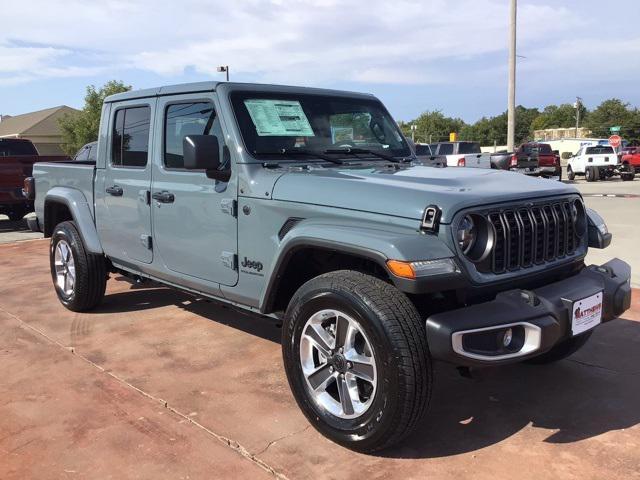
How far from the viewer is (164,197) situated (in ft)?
13.8

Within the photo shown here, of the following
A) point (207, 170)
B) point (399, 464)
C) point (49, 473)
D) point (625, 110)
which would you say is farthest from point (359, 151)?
point (625, 110)

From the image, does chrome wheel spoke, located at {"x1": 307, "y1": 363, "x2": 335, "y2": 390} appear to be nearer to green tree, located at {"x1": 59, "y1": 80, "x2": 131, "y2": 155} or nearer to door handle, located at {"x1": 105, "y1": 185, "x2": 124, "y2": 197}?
door handle, located at {"x1": 105, "y1": 185, "x2": 124, "y2": 197}

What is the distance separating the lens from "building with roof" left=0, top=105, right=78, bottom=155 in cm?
5432

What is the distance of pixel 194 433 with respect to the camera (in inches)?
129

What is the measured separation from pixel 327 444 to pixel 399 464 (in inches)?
16.1

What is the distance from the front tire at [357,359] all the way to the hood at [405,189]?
383mm

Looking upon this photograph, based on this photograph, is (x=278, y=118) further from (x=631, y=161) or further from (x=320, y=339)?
(x=631, y=161)

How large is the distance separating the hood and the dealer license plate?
24.0 inches

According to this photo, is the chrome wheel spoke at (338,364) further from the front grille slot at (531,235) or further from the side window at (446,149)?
the side window at (446,149)

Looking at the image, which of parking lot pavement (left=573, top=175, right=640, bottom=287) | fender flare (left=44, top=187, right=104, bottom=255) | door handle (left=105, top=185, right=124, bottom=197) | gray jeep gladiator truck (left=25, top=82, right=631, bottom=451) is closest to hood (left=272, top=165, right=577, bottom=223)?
gray jeep gladiator truck (left=25, top=82, right=631, bottom=451)

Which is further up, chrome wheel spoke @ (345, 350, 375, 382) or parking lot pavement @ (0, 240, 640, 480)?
chrome wheel spoke @ (345, 350, 375, 382)

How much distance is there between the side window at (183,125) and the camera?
12.9ft

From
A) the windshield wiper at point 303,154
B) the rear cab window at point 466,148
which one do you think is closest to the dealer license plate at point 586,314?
the windshield wiper at point 303,154

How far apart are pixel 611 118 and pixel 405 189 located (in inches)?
3497
